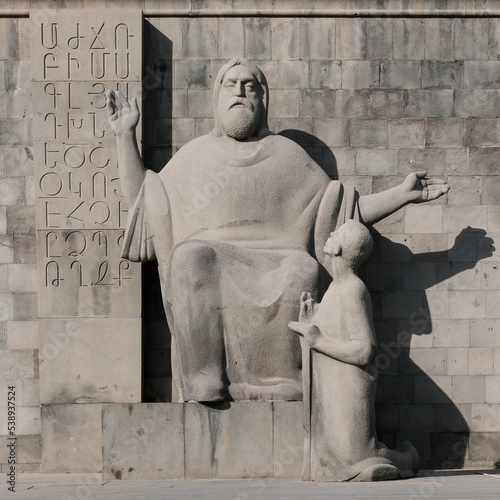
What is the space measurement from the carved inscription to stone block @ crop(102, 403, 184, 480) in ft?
5.12

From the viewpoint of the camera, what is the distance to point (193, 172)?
13.0 meters

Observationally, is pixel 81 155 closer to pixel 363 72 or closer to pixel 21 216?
pixel 21 216

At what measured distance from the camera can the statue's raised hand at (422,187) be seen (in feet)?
42.5

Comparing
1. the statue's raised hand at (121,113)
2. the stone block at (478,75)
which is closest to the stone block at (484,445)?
the stone block at (478,75)

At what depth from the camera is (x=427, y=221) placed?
13883 millimetres

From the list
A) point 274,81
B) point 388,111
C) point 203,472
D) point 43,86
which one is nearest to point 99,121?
point 43,86

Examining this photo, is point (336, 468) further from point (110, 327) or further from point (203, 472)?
point (110, 327)

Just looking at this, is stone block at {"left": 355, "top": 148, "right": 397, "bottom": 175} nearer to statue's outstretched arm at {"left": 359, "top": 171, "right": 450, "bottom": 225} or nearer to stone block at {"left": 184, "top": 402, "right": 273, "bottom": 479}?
statue's outstretched arm at {"left": 359, "top": 171, "right": 450, "bottom": 225}

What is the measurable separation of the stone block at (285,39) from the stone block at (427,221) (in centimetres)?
201

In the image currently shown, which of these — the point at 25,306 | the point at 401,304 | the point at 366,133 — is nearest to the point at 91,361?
the point at 25,306

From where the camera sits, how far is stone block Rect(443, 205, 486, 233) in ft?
45.5

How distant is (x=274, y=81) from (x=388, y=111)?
3.94 feet

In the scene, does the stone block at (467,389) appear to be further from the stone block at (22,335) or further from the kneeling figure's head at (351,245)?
the stone block at (22,335)

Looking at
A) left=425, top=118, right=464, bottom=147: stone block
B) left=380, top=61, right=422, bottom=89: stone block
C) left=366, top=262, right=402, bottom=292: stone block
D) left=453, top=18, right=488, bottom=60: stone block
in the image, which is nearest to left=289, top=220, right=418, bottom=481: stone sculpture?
left=366, top=262, right=402, bottom=292: stone block
